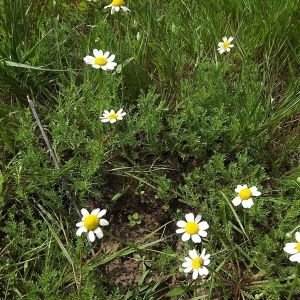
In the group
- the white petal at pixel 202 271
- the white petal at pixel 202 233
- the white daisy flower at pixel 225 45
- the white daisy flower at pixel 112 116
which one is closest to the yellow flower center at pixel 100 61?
the white daisy flower at pixel 112 116

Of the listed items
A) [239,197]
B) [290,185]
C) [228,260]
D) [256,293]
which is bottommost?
[256,293]

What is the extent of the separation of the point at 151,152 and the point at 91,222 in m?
0.60

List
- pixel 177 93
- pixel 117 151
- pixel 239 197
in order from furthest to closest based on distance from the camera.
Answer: pixel 177 93 < pixel 117 151 < pixel 239 197

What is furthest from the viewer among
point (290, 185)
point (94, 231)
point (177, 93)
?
point (177, 93)

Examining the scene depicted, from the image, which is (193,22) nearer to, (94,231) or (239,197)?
(239,197)

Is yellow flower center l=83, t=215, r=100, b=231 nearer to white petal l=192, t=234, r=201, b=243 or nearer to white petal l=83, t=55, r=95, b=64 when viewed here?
white petal l=192, t=234, r=201, b=243

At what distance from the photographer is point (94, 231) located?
151 centimetres

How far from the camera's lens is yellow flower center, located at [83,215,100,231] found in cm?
151

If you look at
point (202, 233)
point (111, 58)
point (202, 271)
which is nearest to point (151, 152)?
point (111, 58)

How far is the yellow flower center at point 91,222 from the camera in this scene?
1.51 meters

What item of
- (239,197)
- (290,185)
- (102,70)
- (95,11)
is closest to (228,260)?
(239,197)

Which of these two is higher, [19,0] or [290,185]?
[19,0]

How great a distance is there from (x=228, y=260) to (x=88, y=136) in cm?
80

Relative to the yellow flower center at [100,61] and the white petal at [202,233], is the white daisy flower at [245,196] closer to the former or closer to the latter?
the white petal at [202,233]
